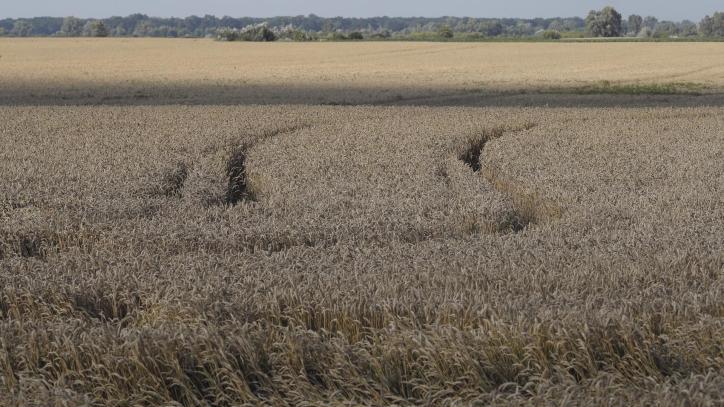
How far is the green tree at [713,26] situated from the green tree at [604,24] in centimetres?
4420

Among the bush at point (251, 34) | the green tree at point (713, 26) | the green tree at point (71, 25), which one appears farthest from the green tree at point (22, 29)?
the green tree at point (713, 26)

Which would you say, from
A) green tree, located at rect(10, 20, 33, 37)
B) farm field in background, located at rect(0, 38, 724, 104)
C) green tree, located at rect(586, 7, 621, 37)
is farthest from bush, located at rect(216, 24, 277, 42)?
green tree, located at rect(10, 20, 33, 37)

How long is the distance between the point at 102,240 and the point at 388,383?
4571 millimetres

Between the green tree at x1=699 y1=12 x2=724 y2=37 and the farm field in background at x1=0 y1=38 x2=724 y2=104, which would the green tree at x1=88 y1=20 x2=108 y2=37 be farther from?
the green tree at x1=699 y1=12 x2=724 y2=37

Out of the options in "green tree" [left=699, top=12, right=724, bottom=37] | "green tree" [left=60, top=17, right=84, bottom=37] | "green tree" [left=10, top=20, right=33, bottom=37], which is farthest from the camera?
"green tree" [left=10, top=20, right=33, bottom=37]

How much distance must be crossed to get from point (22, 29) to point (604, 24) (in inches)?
4626

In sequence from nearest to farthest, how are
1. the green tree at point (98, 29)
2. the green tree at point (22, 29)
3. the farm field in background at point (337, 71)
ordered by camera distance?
the farm field in background at point (337, 71) < the green tree at point (98, 29) < the green tree at point (22, 29)

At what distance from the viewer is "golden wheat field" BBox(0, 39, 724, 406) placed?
5.50 meters

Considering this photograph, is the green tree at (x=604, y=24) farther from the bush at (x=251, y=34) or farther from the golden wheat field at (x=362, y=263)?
the golden wheat field at (x=362, y=263)

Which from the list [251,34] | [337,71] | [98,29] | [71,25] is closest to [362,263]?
[337,71]

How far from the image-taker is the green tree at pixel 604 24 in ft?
420

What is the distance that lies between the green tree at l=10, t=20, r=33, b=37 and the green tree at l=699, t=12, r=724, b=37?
422ft

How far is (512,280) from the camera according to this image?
23.1 ft

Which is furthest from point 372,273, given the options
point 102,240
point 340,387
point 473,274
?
point 102,240
